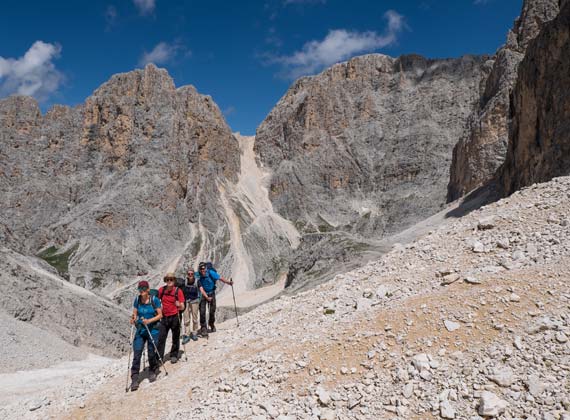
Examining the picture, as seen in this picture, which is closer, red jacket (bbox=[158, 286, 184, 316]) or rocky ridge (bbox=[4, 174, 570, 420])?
rocky ridge (bbox=[4, 174, 570, 420])

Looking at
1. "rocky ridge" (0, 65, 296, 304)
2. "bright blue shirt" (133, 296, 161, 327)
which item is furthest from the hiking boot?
"rocky ridge" (0, 65, 296, 304)

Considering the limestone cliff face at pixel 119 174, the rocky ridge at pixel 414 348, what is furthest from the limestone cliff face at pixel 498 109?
the limestone cliff face at pixel 119 174

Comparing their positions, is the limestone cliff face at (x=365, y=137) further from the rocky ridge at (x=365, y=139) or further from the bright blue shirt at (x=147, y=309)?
the bright blue shirt at (x=147, y=309)

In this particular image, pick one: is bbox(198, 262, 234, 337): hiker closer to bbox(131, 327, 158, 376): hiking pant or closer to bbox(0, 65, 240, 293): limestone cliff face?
bbox(131, 327, 158, 376): hiking pant

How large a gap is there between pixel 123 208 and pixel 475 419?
10025 cm

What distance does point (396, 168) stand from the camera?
126000mm

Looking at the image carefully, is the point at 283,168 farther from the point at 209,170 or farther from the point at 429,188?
the point at 429,188

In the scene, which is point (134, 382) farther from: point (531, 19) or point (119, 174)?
point (119, 174)

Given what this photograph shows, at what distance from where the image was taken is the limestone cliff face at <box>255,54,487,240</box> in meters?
122

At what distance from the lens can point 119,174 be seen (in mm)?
108000

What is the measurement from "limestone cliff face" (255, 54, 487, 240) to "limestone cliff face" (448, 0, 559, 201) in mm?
51053

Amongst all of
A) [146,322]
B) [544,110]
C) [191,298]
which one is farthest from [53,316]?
[544,110]

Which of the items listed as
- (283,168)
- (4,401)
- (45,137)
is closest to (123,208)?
(45,137)

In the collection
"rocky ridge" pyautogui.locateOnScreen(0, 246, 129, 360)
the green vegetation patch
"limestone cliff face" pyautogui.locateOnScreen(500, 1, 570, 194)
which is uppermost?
"limestone cliff face" pyautogui.locateOnScreen(500, 1, 570, 194)
